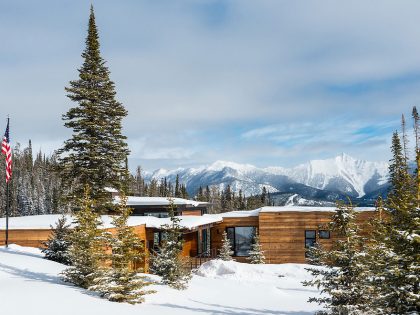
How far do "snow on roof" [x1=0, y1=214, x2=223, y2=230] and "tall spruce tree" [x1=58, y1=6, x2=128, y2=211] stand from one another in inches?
86.7

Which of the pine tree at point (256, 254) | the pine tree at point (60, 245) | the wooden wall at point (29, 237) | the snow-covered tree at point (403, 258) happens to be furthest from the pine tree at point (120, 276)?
the pine tree at point (256, 254)

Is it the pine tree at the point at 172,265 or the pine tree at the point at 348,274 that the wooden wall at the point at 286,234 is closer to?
the pine tree at the point at 172,265

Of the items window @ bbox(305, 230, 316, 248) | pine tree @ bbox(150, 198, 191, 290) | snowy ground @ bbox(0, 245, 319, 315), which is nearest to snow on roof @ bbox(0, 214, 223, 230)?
pine tree @ bbox(150, 198, 191, 290)

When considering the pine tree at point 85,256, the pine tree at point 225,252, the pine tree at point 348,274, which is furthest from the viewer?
the pine tree at point 225,252

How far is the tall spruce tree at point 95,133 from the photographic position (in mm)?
26047

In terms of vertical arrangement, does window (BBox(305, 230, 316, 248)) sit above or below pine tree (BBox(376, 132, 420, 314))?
below

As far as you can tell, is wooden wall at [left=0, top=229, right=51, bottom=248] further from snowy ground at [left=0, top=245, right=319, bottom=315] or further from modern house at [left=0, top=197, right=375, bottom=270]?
modern house at [left=0, top=197, right=375, bottom=270]

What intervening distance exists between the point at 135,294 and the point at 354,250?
7851 millimetres

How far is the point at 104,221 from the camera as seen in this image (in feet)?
80.4

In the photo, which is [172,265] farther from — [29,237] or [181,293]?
[29,237]

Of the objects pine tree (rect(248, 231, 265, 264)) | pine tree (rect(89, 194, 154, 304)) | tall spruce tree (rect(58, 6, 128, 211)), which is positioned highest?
tall spruce tree (rect(58, 6, 128, 211))

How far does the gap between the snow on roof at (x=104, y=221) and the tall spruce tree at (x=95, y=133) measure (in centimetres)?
220

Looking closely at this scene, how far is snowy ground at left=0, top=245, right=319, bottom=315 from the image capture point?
1086 cm

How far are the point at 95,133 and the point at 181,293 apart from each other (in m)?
13.5
